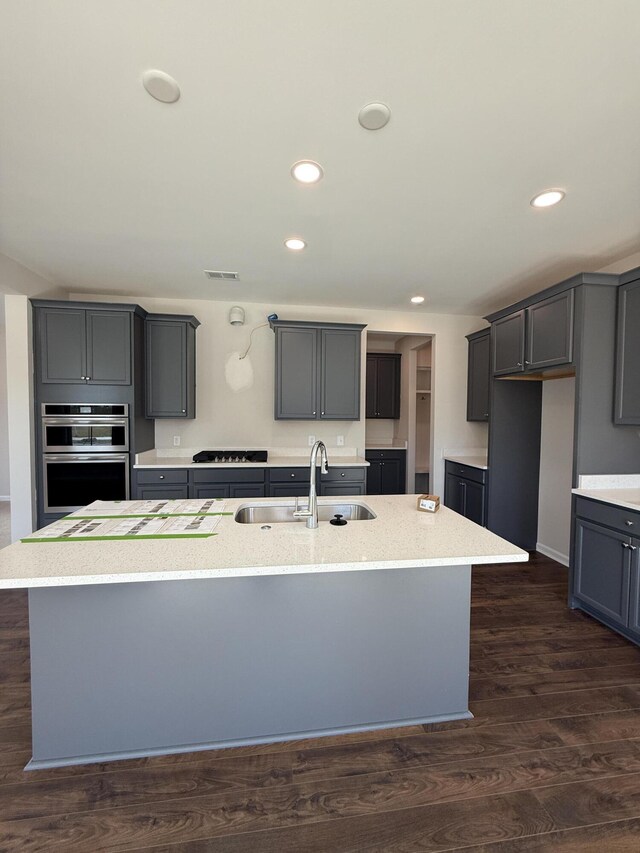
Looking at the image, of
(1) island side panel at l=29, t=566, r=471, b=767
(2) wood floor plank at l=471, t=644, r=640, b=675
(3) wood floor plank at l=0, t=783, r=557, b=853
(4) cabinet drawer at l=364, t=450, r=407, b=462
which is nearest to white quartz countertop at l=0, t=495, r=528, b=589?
(1) island side panel at l=29, t=566, r=471, b=767

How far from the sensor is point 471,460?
4336 millimetres

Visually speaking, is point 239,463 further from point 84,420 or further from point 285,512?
point 285,512

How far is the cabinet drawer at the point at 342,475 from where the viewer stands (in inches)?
153

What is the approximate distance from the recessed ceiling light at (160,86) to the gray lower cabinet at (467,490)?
3.77 m

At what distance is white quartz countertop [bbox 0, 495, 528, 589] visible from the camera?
1.29 meters

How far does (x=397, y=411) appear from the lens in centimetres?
589

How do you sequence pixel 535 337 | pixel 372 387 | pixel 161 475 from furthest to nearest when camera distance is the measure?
pixel 372 387 < pixel 161 475 < pixel 535 337

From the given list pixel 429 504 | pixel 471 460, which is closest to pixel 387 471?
pixel 471 460

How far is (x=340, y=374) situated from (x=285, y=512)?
7.28ft

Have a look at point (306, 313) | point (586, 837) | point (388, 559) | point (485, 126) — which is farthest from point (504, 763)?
point (306, 313)

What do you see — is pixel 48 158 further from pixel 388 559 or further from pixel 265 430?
pixel 265 430

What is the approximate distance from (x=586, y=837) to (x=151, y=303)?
487 centimetres

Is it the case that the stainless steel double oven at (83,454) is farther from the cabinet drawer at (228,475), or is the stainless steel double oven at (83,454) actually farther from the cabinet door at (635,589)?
the cabinet door at (635,589)

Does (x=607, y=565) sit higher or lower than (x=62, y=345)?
lower
